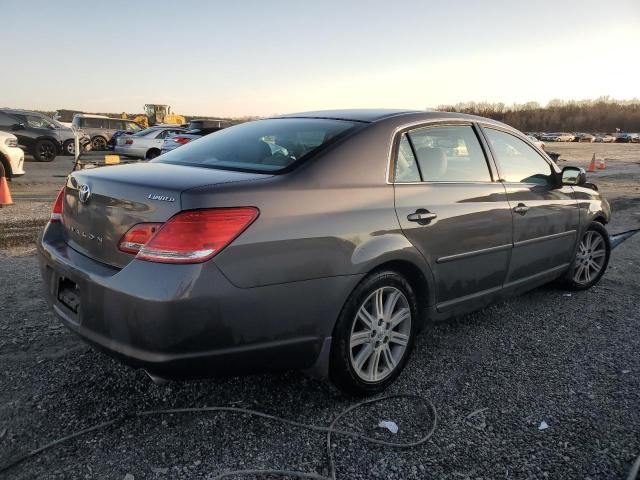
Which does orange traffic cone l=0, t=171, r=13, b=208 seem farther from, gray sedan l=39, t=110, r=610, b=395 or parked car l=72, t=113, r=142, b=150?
parked car l=72, t=113, r=142, b=150

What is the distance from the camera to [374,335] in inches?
115

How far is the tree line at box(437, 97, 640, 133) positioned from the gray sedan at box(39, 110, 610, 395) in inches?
4503

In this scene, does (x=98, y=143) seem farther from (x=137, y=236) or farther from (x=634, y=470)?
(x=634, y=470)

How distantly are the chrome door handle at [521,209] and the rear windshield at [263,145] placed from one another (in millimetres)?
1487

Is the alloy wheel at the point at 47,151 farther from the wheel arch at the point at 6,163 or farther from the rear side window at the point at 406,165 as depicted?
the rear side window at the point at 406,165

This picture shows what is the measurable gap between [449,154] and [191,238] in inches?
78.8

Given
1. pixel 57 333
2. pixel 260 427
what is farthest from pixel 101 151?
pixel 260 427

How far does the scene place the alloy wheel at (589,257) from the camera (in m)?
4.88

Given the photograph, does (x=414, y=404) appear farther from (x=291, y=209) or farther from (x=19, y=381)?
(x=19, y=381)

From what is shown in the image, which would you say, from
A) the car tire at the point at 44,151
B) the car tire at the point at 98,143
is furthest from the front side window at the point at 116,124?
the car tire at the point at 44,151

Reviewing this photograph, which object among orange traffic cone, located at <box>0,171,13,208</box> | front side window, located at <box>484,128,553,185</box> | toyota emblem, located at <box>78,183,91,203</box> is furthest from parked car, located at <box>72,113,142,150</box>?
toyota emblem, located at <box>78,183,91,203</box>

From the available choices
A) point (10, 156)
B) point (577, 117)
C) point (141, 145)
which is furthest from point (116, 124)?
point (577, 117)

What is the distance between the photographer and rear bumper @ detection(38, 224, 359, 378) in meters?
2.20

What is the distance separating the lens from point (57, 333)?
3643mm
